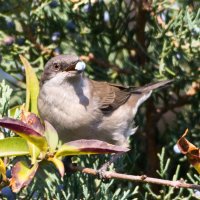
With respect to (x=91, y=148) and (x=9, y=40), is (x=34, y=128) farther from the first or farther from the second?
(x=9, y=40)

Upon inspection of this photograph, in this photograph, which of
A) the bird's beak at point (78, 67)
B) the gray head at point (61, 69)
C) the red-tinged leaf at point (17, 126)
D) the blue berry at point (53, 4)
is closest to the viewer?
the red-tinged leaf at point (17, 126)

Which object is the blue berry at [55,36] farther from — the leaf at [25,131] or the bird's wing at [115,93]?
the leaf at [25,131]

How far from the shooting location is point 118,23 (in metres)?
3.78

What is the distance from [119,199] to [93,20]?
1582mm

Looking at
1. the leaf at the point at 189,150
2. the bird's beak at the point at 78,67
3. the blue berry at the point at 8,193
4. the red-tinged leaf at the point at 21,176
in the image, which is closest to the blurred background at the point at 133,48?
the bird's beak at the point at 78,67

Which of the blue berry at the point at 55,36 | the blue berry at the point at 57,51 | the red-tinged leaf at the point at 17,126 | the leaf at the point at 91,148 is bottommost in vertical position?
the leaf at the point at 91,148

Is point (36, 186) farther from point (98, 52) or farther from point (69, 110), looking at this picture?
point (98, 52)

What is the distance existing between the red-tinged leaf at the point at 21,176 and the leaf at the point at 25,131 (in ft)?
0.33

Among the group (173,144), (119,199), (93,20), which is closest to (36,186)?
(119,199)

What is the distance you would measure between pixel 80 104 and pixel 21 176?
5.32ft

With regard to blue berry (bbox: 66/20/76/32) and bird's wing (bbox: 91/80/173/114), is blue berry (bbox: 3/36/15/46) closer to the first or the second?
blue berry (bbox: 66/20/76/32)

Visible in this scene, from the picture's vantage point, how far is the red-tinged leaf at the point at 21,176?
188 cm

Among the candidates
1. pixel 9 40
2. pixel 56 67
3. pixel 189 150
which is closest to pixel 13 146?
pixel 189 150

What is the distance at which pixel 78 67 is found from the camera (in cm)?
309
